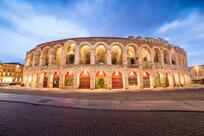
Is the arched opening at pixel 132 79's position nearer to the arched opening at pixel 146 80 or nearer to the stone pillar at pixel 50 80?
the arched opening at pixel 146 80

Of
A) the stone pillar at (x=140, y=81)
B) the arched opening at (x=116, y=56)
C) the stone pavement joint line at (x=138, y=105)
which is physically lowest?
the stone pavement joint line at (x=138, y=105)

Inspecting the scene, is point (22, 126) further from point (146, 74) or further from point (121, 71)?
point (146, 74)

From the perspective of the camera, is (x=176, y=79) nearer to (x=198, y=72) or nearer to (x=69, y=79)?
(x=69, y=79)

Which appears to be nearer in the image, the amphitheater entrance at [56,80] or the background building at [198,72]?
the amphitheater entrance at [56,80]

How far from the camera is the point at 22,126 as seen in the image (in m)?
4.28

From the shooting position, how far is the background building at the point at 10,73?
57031mm

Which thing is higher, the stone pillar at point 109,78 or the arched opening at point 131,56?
the arched opening at point 131,56

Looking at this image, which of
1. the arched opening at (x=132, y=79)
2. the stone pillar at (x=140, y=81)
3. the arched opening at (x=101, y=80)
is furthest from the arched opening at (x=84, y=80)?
the stone pillar at (x=140, y=81)

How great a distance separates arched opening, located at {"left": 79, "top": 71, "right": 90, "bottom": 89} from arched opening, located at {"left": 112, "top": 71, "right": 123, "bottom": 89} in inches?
228

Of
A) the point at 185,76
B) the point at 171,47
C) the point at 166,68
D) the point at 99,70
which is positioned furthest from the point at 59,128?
the point at 185,76

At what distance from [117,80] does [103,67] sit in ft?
14.6

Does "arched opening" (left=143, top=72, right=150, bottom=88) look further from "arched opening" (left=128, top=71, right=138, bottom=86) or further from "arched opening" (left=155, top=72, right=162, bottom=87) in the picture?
"arched opening" (left=155, top=72, right=162, bottom=87)

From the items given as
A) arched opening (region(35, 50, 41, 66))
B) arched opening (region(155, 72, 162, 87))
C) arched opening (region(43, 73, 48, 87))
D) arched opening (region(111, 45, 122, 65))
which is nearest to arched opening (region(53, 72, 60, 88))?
arched opening (region(43, 73, 48, 87))

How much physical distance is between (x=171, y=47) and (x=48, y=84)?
36.5m
